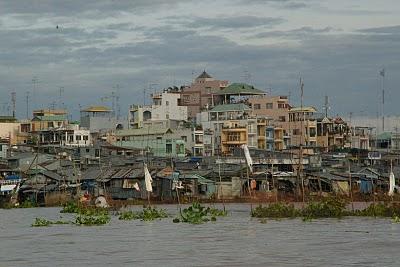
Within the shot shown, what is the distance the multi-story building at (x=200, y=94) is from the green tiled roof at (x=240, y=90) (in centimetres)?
101

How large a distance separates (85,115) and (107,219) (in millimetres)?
51507

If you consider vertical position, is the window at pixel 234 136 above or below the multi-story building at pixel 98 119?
below

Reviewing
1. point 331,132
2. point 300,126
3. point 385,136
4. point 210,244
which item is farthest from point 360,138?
point 210,244

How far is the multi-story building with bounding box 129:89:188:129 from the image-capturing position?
260 ft

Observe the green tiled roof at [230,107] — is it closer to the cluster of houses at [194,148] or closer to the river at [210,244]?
the cluster of houses at [194,148]

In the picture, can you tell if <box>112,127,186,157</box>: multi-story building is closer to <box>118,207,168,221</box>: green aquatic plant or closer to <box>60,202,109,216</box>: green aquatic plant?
<box>60,202,109,216</box>: green aquatic plant

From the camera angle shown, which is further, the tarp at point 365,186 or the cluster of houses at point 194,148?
the tarp at point 365,186

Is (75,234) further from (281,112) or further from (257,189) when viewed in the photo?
(281,112)

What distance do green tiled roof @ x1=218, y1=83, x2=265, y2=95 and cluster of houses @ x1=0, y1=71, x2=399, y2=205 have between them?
0.13m

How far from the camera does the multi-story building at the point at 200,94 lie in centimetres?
8450

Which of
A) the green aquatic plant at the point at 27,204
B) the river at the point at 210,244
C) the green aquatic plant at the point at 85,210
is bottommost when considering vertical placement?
the green aquatic plant at the point at 27,204

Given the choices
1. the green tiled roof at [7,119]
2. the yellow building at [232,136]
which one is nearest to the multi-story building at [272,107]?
the yellow building at [232,136]

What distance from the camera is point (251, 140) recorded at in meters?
72.9

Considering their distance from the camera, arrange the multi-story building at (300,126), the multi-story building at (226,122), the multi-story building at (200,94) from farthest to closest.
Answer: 1. the multi-story building at (200,94)
2. the multi-story building at (300,126)
3. the multi-story building at (226,122)
